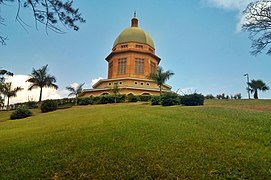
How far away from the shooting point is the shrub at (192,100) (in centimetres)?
2341

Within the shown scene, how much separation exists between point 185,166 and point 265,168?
6.59ft

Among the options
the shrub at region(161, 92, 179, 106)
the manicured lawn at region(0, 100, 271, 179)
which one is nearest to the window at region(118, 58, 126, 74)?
the shrub at region(161, 92, 179, 106)

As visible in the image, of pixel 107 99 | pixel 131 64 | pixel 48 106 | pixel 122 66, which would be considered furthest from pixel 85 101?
pixel 131 64

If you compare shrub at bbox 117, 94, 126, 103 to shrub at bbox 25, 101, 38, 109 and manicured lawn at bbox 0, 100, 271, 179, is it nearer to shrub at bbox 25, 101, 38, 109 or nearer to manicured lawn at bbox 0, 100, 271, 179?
shrub at bbox 25, 101, 38, 109

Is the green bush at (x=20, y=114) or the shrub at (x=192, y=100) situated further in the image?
the green bush at (x=20, y=114)

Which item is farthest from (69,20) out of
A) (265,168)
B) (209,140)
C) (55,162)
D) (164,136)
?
(265,168)

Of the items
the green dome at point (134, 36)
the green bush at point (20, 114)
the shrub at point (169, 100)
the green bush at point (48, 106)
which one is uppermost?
the green dome at point (134, 36)

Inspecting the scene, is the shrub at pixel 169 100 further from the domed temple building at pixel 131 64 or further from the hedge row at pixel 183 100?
the domed temple building at pixel 131 64

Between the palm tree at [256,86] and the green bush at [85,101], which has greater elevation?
the palm tree at [256,86]

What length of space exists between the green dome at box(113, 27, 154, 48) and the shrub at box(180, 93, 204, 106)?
23.2 metres

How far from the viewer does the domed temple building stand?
39.2m

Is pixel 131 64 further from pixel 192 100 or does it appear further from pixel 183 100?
pixel 192 100

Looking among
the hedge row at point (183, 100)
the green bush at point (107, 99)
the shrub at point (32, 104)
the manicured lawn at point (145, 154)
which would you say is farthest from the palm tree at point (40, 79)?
the manicured lawn at point (145, 154)

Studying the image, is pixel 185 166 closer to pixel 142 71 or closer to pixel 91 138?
pixel 91 138
